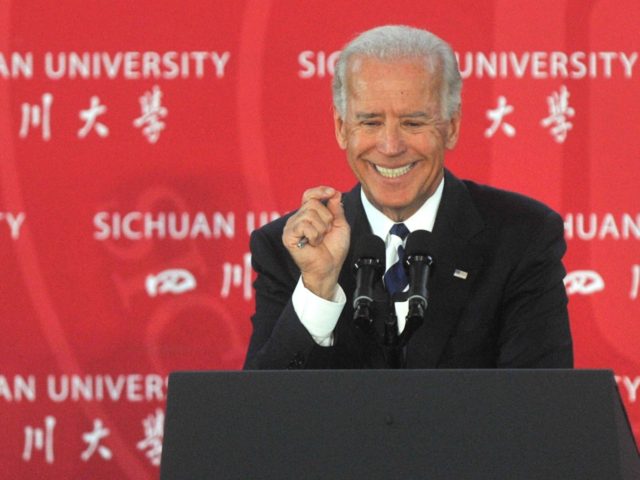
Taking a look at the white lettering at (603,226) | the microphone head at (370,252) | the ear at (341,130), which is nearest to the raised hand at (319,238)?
the microphone head at (370,252)

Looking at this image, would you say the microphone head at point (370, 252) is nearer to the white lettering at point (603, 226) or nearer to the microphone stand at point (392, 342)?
the microphone stand at point (392, 342)

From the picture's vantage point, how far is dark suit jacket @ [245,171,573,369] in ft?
6.74

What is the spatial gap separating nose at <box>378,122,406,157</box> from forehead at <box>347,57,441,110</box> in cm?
5

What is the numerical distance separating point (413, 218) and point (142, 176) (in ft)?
3.30

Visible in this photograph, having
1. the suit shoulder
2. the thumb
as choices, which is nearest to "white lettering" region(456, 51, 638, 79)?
the suit shoulder

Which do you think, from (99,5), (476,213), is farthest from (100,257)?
(476,213)

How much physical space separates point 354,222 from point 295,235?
0.38 meters

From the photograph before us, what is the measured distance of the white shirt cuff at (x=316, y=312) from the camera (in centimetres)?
195

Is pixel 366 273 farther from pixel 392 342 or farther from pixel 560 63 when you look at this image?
pixel 560 63

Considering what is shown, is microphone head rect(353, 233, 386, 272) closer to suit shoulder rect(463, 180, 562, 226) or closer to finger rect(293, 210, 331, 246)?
finger rect(293, 210, 331, 246)

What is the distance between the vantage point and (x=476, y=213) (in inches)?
89.5

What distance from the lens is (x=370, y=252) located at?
5.50ft

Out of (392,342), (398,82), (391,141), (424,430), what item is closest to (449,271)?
(391,141)

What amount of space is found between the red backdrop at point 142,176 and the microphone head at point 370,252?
132 cm
